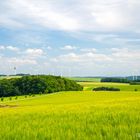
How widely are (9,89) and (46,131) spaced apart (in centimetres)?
14607

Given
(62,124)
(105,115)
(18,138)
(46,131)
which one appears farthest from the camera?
(105,115)

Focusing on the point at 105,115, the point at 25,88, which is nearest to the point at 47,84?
the point at 25,88

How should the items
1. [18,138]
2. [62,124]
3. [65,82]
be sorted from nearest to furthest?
[18,138]
[62,124]
[65,82]

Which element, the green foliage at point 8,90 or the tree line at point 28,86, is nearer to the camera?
the green foliage at point 8,90

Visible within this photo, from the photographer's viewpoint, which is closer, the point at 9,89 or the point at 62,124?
the point at 62,124

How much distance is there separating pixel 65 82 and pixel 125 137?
168 metres

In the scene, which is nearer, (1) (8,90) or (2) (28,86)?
(1) (8,90)

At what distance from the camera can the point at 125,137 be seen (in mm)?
10406

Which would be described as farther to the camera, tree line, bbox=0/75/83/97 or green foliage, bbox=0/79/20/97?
tree line, bbox=0/75/83/97

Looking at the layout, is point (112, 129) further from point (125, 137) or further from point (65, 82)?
point (65, 82)

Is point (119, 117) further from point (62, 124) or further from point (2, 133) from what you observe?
point (2, 133)

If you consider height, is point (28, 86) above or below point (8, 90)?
above

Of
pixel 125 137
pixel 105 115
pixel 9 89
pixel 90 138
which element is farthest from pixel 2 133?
pixel 9 89

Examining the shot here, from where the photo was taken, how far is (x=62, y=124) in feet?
45.9
